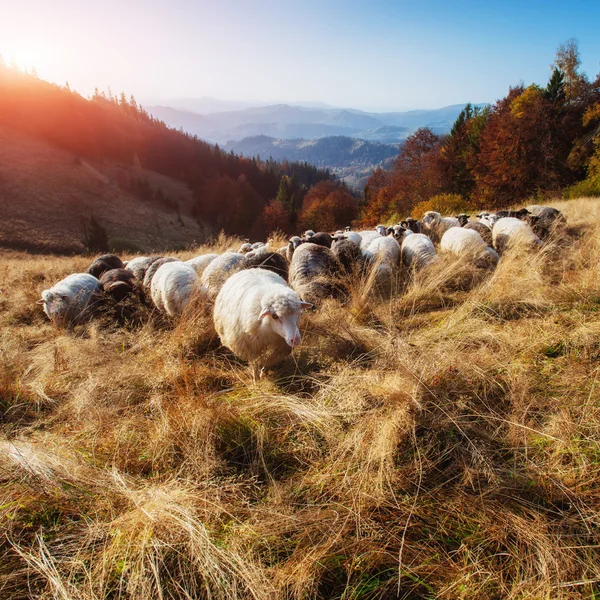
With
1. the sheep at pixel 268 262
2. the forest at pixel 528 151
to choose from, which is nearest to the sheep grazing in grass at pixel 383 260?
the sheep at pixel 268 262

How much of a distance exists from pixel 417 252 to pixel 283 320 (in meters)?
5.32

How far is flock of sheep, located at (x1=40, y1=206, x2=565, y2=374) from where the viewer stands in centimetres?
430

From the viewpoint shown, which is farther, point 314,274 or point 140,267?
point 140,267

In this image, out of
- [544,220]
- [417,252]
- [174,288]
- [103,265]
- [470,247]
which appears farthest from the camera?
[544,220]

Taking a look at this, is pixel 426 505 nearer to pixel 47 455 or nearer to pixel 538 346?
pixel 538 346

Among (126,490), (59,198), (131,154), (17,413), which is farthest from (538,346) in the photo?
(131,154)

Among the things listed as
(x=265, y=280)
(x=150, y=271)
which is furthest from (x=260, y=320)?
(x=150, y=271)

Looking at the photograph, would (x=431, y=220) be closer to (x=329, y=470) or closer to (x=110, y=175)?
(x=329, y=470)

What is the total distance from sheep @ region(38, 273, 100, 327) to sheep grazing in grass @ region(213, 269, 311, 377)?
4036 millimetres

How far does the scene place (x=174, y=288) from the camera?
6512mm

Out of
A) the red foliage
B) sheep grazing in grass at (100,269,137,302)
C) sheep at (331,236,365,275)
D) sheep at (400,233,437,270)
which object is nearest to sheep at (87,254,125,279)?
sheep grazing in grass at (100,269,137,302)

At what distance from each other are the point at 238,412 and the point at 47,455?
5.24 feet

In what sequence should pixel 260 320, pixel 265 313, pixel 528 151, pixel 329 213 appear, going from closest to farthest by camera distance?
pixel 265 313 → pixel 260 320 → pixel 528 151 → pixel 329 213

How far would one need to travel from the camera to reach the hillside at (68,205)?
48.6m
